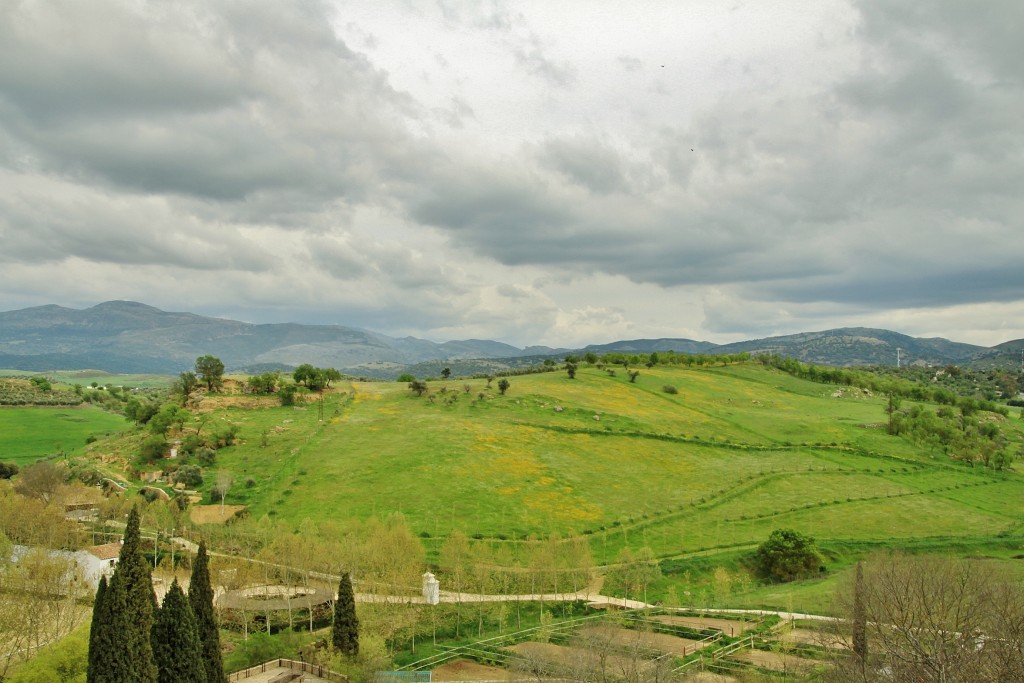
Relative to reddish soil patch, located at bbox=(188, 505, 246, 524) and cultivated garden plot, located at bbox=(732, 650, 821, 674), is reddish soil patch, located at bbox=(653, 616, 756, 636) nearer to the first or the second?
cultivated garden plot, located at bbox=(732, 650, 821, 674)

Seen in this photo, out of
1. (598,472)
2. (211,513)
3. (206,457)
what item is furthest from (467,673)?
(206,457)

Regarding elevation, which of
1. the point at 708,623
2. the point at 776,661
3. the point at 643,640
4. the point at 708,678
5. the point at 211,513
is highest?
the point at 211,513

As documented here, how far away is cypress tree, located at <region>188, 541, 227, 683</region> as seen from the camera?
45.9 metres

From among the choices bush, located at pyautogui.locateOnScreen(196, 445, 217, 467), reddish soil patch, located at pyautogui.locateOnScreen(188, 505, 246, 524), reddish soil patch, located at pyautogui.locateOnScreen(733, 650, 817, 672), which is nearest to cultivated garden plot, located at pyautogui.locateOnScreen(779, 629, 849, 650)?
reddish soil patch, located at pyautogui.locateOnScreen(733, 650, 817, 672)

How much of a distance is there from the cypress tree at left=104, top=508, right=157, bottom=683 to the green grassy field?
42664mm

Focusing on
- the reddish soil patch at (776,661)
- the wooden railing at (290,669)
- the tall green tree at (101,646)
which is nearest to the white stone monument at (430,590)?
the wooden railing at (290,669)

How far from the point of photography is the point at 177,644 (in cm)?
4284

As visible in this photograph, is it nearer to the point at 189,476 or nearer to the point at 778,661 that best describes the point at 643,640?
the point at 778,661

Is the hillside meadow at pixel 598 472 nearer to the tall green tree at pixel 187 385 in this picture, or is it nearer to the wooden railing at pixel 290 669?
the tall green tree at pixel 187 385

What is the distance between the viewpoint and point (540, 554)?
73.9m

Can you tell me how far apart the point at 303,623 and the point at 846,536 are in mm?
75175

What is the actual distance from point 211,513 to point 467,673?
5270 centimetres

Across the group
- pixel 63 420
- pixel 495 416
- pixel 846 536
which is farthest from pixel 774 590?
pixel 63 420

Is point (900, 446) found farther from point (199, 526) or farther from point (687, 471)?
point (199, 526)
